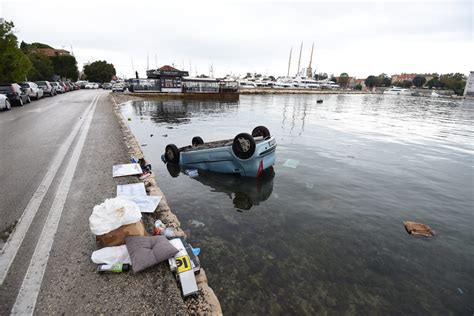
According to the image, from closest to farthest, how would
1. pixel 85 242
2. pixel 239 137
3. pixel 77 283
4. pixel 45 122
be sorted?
pixel 77 283 → pixel 85 242 → pixel 239 137 → pixel 45 122

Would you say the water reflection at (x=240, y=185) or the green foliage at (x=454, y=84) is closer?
the water reflection at (x=240, y=185)

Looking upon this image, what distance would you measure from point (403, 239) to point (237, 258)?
136 inches

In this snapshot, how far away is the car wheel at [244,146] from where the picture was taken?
7270 millimetres

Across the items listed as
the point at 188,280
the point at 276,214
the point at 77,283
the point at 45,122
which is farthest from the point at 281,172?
the point at 45,122

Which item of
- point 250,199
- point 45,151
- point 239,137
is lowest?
point 250,199

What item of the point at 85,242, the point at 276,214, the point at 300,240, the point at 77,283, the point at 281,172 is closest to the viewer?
the point at 77,283

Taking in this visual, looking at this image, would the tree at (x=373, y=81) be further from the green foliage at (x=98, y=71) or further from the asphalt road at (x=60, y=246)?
the asphalt road at (x=60, y=246)

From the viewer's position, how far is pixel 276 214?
590cm

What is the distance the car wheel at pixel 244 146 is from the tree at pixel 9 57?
33.8 meters

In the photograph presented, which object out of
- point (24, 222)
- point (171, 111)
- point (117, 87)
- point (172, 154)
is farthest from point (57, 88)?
point (24, 222)

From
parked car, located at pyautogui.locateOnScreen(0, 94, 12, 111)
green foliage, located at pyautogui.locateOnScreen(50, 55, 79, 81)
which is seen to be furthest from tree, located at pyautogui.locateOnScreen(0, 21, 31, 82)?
green foliage, located at pyautogui.locateOnScreen(50, 55, 79, 81)

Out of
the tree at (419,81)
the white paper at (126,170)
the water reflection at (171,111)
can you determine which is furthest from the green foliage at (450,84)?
the white paper at (126,170)

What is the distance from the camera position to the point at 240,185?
24.8 feet

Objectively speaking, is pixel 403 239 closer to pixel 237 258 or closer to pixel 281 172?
pixel 237 258
